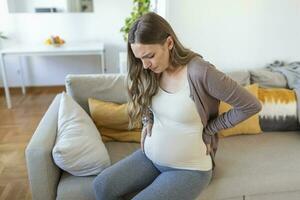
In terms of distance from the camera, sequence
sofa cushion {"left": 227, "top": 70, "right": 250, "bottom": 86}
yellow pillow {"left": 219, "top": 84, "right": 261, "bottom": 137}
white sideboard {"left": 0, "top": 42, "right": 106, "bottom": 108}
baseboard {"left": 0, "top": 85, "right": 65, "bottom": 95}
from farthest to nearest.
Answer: baseboard {"left": 0, "top": 85, "right": 65, "bottom": 95}
white sideboard {"left": 0, "top": 42, "right": 106, "bottom": 108}
sofa cushion {"left": 227, "top": 70, "right": 250, "bottom": 86}
yellow pillow {"left": 219, "top": 84, "right": 261, "bottom": 137}

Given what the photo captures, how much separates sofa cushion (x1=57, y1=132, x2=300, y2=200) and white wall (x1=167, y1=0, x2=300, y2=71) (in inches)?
27.5

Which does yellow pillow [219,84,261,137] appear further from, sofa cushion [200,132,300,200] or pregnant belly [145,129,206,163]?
pregnant belly [145,129,206,163]

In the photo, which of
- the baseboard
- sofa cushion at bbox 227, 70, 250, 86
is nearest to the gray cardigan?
sofa cushion at bbox 227, 70, 250, 86

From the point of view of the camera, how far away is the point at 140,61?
129 cm

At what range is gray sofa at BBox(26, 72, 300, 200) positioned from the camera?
1.35 m

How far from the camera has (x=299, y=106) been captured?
190 centimetres

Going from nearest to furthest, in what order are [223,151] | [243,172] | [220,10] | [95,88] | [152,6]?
[243,172] → [223,151] → [95,88] → [220,10] → [152,6]

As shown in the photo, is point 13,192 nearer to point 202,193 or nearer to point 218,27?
point 202,193

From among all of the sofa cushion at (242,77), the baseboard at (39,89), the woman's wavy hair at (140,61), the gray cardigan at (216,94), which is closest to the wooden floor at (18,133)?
the baseboard at (39,89)

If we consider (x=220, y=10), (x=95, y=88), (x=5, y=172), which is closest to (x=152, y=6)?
(x=220, y=10)

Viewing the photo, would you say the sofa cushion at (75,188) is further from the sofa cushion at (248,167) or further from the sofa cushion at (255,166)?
the sofa cushion at (255,166)

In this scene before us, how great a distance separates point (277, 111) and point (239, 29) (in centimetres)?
69

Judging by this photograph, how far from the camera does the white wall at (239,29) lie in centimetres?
216

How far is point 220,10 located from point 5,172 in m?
1.94
